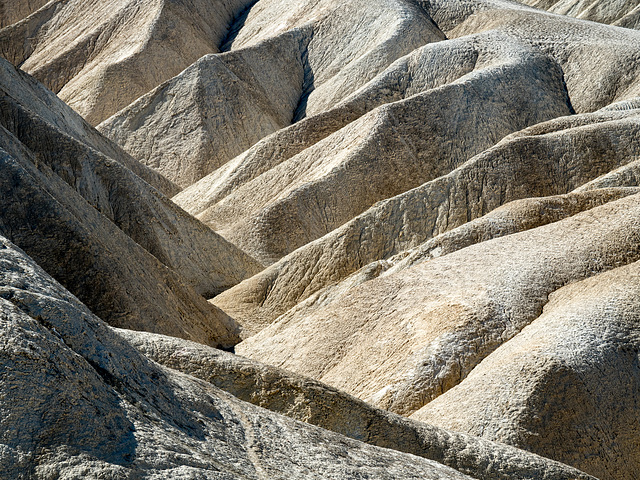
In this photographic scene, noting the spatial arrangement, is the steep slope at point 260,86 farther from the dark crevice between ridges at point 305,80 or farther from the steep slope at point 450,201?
the steep slope at point 450,201

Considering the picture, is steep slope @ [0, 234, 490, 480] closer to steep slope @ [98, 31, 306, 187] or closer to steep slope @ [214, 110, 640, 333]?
steep slope @ [214, 110, 640, 333]

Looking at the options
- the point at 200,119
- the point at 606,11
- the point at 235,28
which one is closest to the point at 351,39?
the point at 200,119

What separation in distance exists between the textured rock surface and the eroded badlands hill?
0.08 ft

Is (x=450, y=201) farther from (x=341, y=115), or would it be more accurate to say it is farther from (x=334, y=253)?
(x=341, y=115)

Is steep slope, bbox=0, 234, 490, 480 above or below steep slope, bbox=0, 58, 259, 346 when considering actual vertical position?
below

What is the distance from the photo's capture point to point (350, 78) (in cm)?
4078

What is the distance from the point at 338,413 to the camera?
333 inches

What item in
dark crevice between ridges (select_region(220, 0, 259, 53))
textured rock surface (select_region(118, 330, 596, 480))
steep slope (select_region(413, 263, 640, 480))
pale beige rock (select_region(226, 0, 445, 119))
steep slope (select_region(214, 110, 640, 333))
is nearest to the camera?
textured rock surface (select_region(118, 330, 596, 480))

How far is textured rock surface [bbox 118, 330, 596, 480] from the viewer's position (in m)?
7.97

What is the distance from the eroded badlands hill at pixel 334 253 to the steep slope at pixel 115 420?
2 centimetres

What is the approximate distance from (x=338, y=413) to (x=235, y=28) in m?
48.5

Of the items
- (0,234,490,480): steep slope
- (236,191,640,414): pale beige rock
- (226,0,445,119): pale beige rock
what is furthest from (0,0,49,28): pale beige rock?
(0,234,490,480): steep slope

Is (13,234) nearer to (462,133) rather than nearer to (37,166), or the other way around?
(37,166)

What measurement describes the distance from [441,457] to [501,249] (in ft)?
27.3
